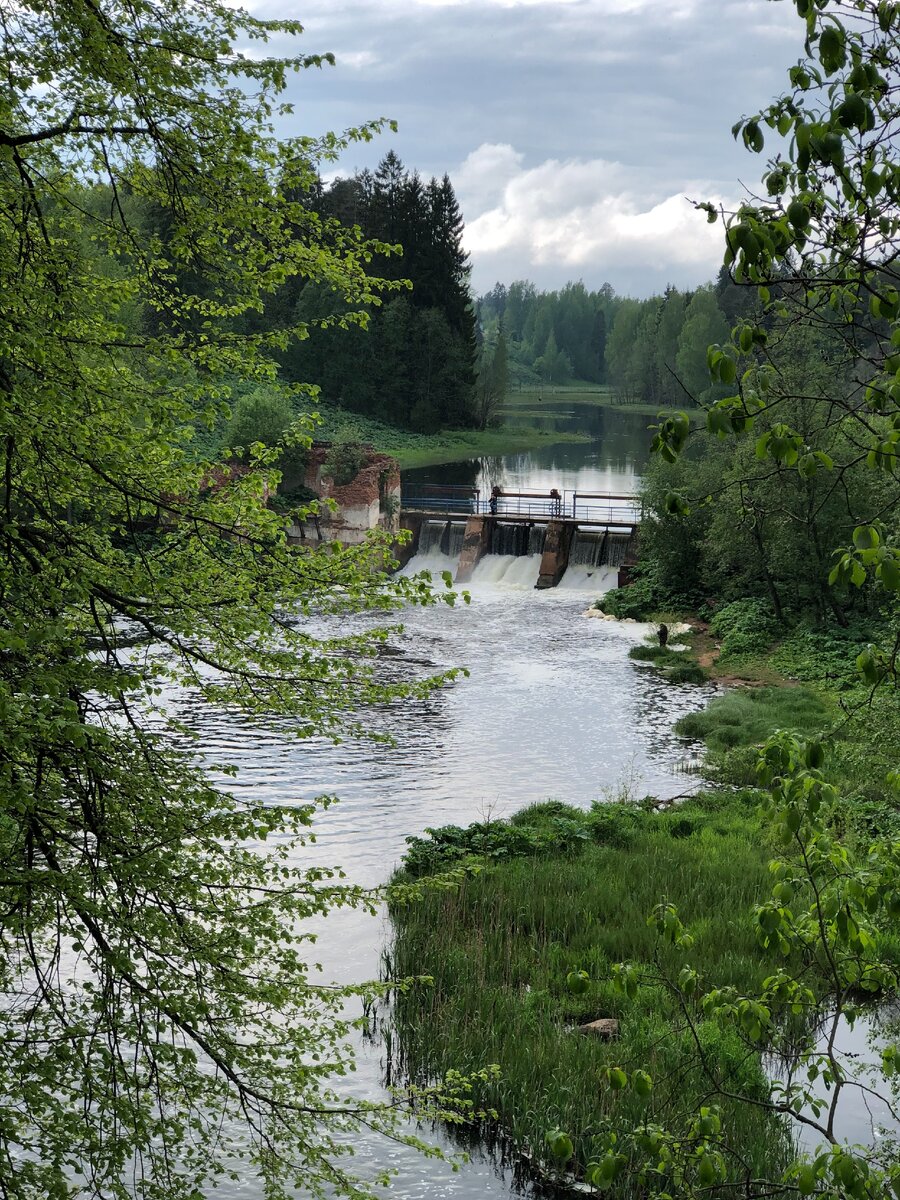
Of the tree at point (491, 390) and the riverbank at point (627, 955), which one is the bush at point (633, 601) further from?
the tree at point (491, 390)

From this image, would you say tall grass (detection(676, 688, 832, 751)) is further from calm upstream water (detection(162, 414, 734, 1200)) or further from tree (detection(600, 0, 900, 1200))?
tree (detection(600, 0, 900, 1200))

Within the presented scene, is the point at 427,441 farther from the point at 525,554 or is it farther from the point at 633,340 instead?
the point at 633,340

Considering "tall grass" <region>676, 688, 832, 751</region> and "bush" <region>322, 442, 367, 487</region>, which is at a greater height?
"bush" <region>322, 442, 367, 487</region>

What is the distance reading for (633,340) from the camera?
14400cm

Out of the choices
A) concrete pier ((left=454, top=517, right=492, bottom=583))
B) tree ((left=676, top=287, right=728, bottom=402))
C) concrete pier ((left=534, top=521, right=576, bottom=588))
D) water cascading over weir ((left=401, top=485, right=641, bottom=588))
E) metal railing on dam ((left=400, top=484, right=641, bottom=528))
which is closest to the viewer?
concrete pier ((left=534, top=521, right=576, bottom=588))

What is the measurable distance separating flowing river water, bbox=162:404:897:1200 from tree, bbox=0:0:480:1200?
369 cm

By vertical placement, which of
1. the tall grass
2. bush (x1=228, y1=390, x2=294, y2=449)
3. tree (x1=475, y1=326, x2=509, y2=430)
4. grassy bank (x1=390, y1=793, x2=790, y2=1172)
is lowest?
grassy bank (x1=390, y1=793, x2=790, y2=1172)

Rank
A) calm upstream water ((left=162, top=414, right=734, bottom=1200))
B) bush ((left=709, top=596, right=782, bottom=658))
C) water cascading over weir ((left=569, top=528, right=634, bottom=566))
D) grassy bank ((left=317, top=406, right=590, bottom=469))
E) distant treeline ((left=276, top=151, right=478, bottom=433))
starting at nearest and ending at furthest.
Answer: calm upstream water ((left=162, top=414, right=734, bottom=1200))
bush ((left=709, top=596, right=782, bottom=658))
water cascading over weir ((left=569, top=528, right=634, bottom=566))
grassy bank ((left=317, top=406, right=590, bottom=469))
distant treeline ((left=276, top=151, right=478, bottom=433))

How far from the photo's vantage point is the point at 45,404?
570 cm

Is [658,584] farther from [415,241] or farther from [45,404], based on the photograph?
[415,241]

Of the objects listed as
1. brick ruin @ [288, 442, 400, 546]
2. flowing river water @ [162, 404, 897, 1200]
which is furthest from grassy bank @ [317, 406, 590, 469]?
flowing river water @ [162, 404, 897, 1200]

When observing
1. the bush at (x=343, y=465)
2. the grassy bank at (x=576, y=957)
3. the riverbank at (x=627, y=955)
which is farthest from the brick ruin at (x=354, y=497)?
the grassy bank at (x=576, y=957)

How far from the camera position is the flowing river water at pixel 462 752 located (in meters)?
12.5

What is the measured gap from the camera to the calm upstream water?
42.5ft
